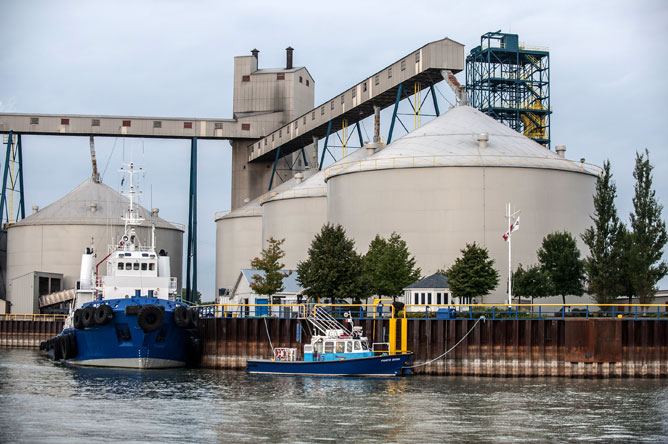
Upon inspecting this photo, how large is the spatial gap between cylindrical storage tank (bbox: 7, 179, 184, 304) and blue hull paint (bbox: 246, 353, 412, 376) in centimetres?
6570

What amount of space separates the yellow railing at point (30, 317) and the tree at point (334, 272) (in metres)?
38.5

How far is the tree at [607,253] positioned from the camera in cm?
6800

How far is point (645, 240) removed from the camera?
6769 cm

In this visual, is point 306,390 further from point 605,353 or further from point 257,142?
point 257,142

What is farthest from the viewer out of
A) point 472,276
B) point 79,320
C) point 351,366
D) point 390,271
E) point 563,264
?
point 563,264

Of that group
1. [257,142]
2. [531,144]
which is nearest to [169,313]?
[531,144]

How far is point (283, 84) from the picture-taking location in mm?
132000

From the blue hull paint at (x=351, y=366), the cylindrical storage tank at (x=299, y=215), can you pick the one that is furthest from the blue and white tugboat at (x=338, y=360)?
the cylindrical storage tank at (x=299, y=215)

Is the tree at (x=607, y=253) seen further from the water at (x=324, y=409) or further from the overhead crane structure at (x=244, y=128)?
the overhead crane structure at (x=244, y=128)

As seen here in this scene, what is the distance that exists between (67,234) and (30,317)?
1692cm

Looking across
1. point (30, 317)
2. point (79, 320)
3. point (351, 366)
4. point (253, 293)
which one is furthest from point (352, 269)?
point (30, 317)

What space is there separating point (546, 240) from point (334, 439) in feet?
144

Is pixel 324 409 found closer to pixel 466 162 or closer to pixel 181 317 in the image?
pixel 181 317

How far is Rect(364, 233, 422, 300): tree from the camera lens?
73.5 meters
